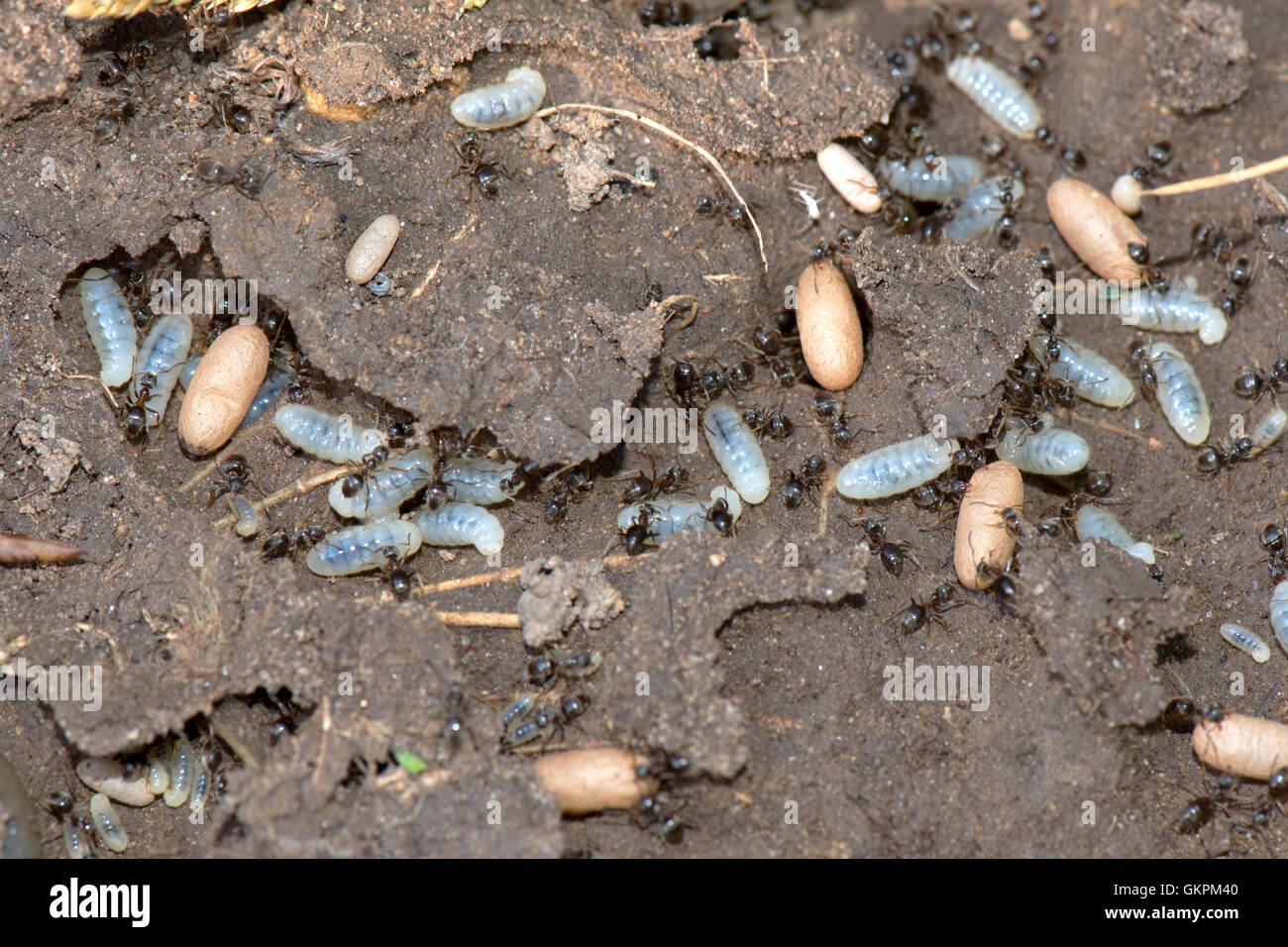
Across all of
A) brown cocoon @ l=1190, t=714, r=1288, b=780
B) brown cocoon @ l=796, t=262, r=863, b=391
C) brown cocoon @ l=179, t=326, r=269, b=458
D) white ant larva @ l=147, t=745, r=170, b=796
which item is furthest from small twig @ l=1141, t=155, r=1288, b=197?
white ant larva @ l=147, t=745, r=170, b=796

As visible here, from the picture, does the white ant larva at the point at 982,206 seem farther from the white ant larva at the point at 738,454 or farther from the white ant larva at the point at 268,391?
the white ant larva at the point at 268,391

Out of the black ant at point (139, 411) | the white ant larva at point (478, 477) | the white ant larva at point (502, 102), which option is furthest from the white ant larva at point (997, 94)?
the black ant at point (139, 411)

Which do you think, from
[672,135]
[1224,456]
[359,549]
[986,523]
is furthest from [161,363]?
[1224,456]

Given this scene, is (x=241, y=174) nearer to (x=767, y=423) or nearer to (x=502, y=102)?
(x=502, y=102)

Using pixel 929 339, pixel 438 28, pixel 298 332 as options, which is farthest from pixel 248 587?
pixel 929 339
